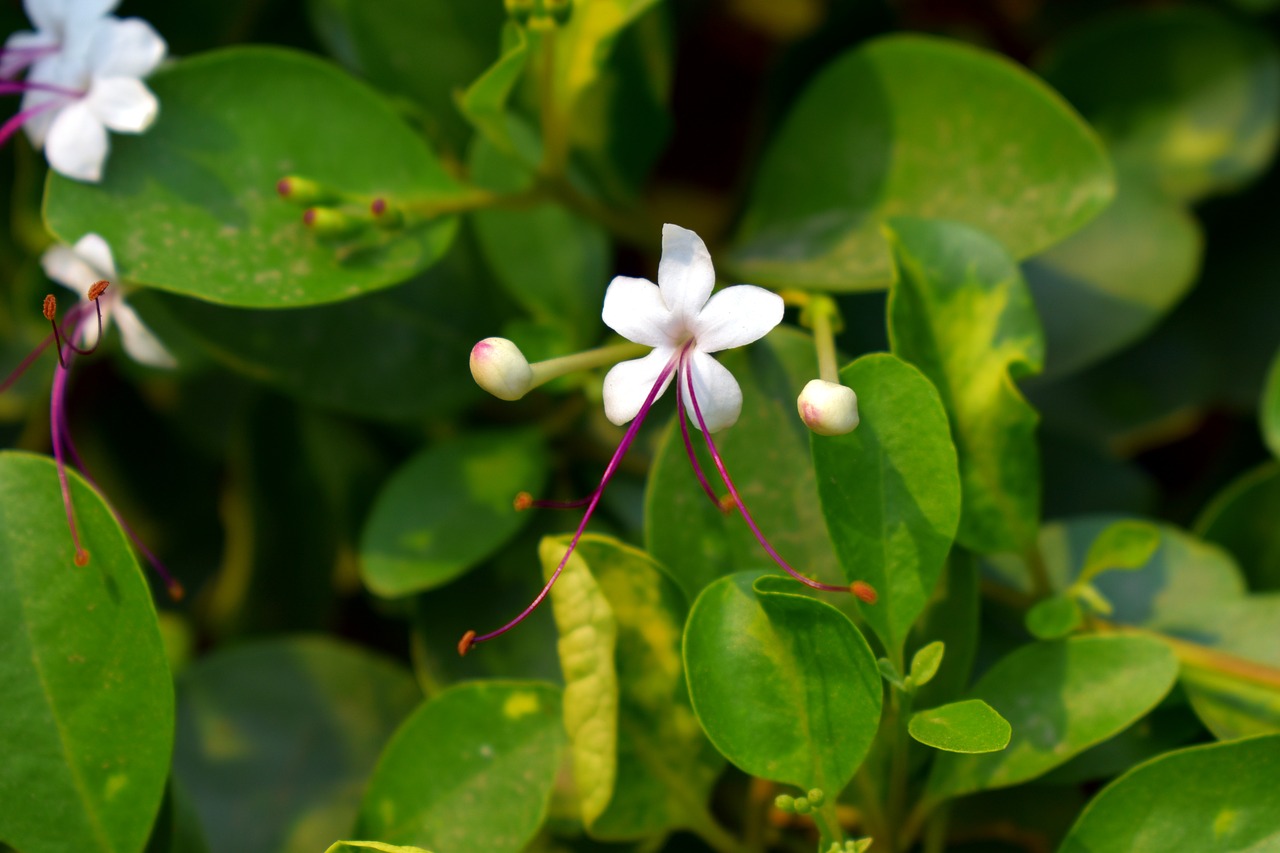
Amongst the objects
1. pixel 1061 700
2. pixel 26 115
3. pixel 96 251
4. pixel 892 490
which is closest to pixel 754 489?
pixel 892 490

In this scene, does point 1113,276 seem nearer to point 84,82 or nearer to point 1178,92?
point 1178,92

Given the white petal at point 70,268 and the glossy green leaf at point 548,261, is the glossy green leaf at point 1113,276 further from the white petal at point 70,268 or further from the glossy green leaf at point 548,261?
the white petal at point 70,268

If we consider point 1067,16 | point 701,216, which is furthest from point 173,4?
point 1067,16

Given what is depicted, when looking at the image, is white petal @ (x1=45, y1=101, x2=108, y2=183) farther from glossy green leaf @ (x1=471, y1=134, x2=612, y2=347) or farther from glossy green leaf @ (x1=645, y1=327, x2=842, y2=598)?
glossy green leaf @ (x1=645, y1=327, x2=842, y2=598)

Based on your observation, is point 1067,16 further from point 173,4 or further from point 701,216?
point 173,4

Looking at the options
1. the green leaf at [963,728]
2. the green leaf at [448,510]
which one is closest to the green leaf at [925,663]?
the green leaf at [963,728]

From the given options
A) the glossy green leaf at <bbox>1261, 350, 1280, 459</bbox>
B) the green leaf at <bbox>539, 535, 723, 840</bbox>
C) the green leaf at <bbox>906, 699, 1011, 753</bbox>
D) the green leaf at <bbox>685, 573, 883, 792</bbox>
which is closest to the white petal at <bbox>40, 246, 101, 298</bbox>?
the green leaf at <bbox>539, 535, 723, 840</bbox>
